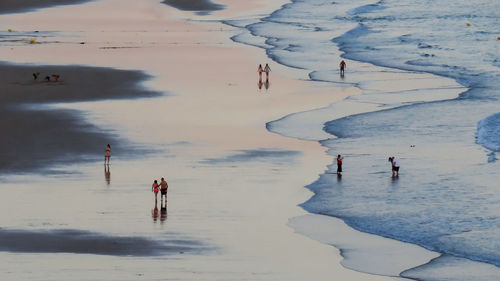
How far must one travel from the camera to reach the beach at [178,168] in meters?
22.4

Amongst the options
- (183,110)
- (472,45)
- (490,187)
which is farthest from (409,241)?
(472,45)

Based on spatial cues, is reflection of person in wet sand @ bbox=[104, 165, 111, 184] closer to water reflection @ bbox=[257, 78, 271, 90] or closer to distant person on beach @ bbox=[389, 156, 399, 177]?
distant person on beach @ bbox=[389, 156, 399, 177]

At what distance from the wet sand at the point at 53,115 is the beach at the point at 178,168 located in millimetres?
82

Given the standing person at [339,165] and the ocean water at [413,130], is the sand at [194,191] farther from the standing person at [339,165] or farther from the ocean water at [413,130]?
the ocean water at [413,130]

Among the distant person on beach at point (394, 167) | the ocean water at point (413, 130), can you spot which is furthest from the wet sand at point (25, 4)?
the distant person on beach at point (394, 167)

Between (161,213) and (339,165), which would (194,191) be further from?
(339,165)

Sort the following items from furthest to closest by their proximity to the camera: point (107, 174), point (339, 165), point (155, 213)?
point (339, 165)
point (107, 174)
point (155, 213)

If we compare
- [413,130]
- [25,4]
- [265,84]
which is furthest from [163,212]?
[25,4]

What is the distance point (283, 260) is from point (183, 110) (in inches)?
834

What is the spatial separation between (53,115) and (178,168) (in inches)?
435

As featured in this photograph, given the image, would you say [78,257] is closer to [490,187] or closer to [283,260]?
[283,260]

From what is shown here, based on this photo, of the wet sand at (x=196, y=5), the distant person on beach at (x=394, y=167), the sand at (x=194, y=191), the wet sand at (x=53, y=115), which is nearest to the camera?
the sand at (x=194, y=191)

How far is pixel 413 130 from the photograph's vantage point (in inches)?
1523

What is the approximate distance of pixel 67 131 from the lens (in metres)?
37.8
